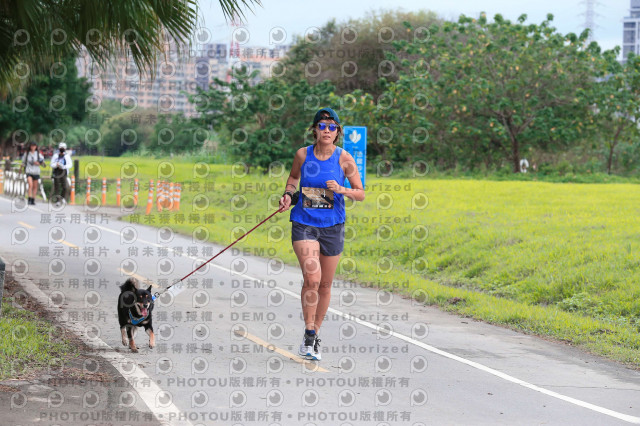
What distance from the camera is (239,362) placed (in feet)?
26.7

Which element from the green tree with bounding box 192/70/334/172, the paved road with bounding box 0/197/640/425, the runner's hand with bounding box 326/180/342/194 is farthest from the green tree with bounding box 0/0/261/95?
the green tree with bounding box 192/70/334/172

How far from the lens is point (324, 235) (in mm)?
8234

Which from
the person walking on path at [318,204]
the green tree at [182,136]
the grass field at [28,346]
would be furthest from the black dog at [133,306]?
the green tree at [182,136]

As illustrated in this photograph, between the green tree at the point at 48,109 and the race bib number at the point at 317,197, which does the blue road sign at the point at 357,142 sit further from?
the green tree at the point at 48,109

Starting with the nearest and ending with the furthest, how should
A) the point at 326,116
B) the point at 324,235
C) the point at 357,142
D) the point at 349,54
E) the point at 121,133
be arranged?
the point at 326,116 < the point at 324,235 < the point at 357,142 < the point at 121,133 < the point at 349,54

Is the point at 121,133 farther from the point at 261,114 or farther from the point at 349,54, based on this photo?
the point at 349,54

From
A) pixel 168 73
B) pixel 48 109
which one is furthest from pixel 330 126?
pixel 48 109

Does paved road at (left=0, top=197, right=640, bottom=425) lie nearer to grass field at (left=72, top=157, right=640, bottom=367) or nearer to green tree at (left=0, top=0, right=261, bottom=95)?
grass field at (left=72, top=157, right=640, bottom=367)

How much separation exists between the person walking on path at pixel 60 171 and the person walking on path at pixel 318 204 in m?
21.5

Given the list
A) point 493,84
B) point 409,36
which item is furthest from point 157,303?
point 409,36

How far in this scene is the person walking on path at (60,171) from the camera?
96.2ft

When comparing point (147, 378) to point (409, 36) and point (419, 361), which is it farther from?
point (409, 36)

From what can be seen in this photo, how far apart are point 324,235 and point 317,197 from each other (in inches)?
14.6

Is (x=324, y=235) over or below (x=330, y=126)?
below
